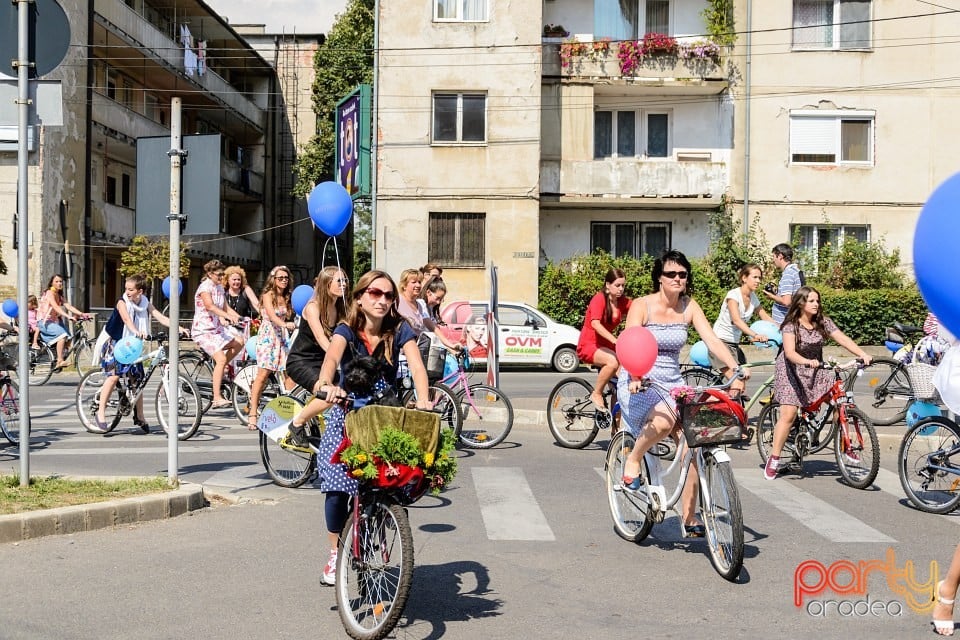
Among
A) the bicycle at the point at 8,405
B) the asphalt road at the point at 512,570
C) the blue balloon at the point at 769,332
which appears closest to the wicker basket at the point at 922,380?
the asphalt road at the point at 512,570

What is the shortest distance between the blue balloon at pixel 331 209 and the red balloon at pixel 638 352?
2707mm

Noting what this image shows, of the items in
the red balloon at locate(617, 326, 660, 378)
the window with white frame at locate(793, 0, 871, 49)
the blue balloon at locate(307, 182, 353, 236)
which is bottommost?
the red balloon at locate(617, 326, 660, 378)

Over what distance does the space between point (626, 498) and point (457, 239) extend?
22.0 meters

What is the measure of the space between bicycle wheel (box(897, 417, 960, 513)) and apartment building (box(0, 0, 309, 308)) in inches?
613

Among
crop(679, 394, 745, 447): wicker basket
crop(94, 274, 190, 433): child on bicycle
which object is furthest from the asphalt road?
crop(94, 274, 190, 433): child on bicycle

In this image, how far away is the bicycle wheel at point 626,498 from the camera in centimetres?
695

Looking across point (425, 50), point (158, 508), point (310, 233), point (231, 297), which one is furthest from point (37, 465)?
point (310, 233)

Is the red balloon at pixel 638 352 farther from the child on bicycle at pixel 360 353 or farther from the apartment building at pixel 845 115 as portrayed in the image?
the apartment building at pixel 845 115

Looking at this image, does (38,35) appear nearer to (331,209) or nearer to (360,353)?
(331,209)

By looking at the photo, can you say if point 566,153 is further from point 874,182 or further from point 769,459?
point 769,459

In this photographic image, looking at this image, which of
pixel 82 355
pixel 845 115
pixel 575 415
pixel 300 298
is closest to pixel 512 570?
pixel 300 298

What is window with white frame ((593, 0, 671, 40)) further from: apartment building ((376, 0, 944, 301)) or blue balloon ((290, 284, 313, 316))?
blue balloon ((290, 284, 313, 316))

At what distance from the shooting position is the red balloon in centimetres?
652

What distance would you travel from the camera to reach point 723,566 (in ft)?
20.1
